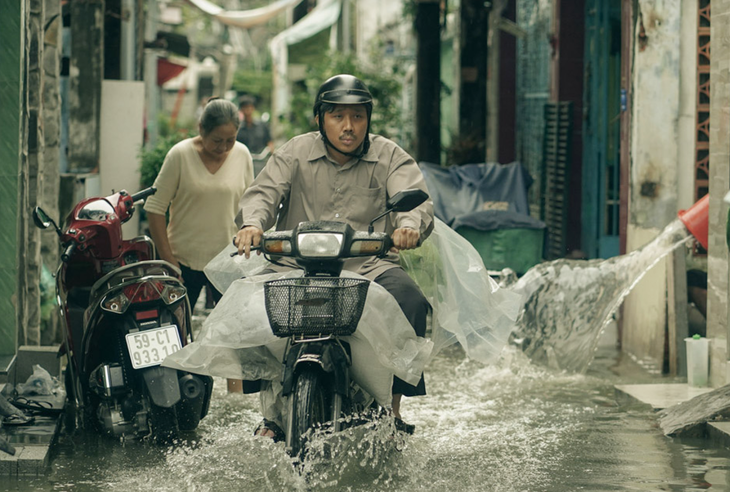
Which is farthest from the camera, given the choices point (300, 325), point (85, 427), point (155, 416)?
point (85, 427)

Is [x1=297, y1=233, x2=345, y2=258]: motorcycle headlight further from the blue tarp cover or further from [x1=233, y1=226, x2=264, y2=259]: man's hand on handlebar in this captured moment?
the blue tarp cover

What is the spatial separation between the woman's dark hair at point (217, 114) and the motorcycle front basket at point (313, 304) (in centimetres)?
240

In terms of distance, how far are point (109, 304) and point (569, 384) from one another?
336 centimetres

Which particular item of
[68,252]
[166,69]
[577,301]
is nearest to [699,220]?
[577,301]

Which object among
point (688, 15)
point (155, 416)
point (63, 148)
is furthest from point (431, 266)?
point (63, 148)

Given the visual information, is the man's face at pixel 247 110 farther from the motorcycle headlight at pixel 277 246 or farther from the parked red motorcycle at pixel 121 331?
the motorcycle headlight at pixel 277 246

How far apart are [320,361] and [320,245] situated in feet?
1.59

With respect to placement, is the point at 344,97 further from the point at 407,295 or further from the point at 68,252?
the point at 68,252

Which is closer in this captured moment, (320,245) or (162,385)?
(320,245)

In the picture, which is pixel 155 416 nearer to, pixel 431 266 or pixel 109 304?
pixel 109 304

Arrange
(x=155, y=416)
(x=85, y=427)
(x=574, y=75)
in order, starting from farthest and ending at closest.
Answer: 1. (x=574, y=75)
2. (x=85, y=427)
3. (x=155, y=416)

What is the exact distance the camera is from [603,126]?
12.6 meters

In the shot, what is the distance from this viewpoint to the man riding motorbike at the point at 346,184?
18.0 feet

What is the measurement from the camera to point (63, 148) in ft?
41.8
